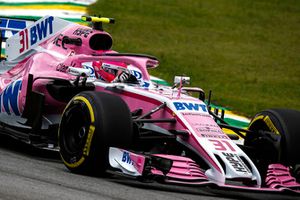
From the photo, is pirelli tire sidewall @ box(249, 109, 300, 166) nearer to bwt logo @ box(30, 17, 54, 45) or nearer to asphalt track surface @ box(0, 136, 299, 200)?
asphalt track surface @ box(0, 136, 299, 200)

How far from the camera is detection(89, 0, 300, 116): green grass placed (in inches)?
662

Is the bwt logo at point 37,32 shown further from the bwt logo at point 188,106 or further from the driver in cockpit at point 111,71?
the bwt logo at point 188,106

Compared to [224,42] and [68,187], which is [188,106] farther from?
[224,42]

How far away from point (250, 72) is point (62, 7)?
5.24 metres

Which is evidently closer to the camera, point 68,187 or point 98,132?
point 68,187

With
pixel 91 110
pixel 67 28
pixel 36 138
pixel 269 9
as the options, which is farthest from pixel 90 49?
pixel 269 9

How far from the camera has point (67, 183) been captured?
26.0ft

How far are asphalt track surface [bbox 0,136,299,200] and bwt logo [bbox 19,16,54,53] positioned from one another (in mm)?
2183

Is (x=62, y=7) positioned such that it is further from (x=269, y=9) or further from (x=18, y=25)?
(x=18, y=25)

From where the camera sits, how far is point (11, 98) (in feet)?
34.6

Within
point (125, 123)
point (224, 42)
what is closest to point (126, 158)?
point (125, 123)

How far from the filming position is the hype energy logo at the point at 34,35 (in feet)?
36.8

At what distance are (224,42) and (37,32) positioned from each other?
1018 cm

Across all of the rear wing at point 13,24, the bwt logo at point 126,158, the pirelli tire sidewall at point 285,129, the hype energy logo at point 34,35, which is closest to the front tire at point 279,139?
the pirelli tire sidewall at point 285,129
